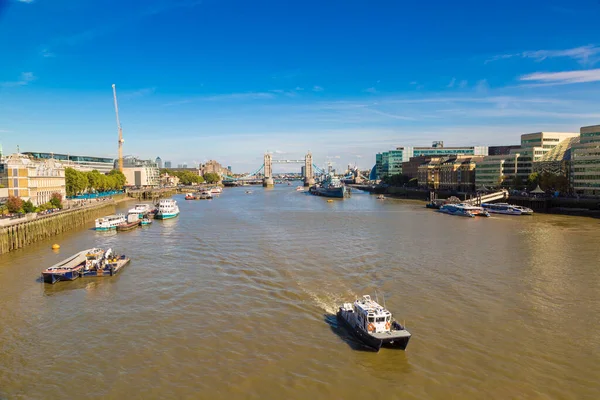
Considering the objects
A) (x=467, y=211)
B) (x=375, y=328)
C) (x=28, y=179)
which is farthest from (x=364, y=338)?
(x=467, y=211)

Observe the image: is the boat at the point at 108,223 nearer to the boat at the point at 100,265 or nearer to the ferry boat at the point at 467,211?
the boat at the point at 100,265

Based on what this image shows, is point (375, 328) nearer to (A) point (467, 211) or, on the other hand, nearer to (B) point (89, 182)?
(A) point (467, 211)

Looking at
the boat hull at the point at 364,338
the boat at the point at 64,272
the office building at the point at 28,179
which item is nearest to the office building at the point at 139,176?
the office building at the point at 28,179

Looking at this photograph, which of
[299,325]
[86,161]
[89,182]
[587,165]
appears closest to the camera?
[299,325]

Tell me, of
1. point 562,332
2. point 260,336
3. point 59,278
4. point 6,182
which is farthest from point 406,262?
point 6,182

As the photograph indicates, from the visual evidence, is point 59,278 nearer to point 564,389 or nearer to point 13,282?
point 13,282

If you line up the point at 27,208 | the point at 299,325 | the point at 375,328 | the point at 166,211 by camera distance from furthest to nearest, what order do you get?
the point at 166,211, the point at 27,208, the point at 299,325, the point at 375,328
